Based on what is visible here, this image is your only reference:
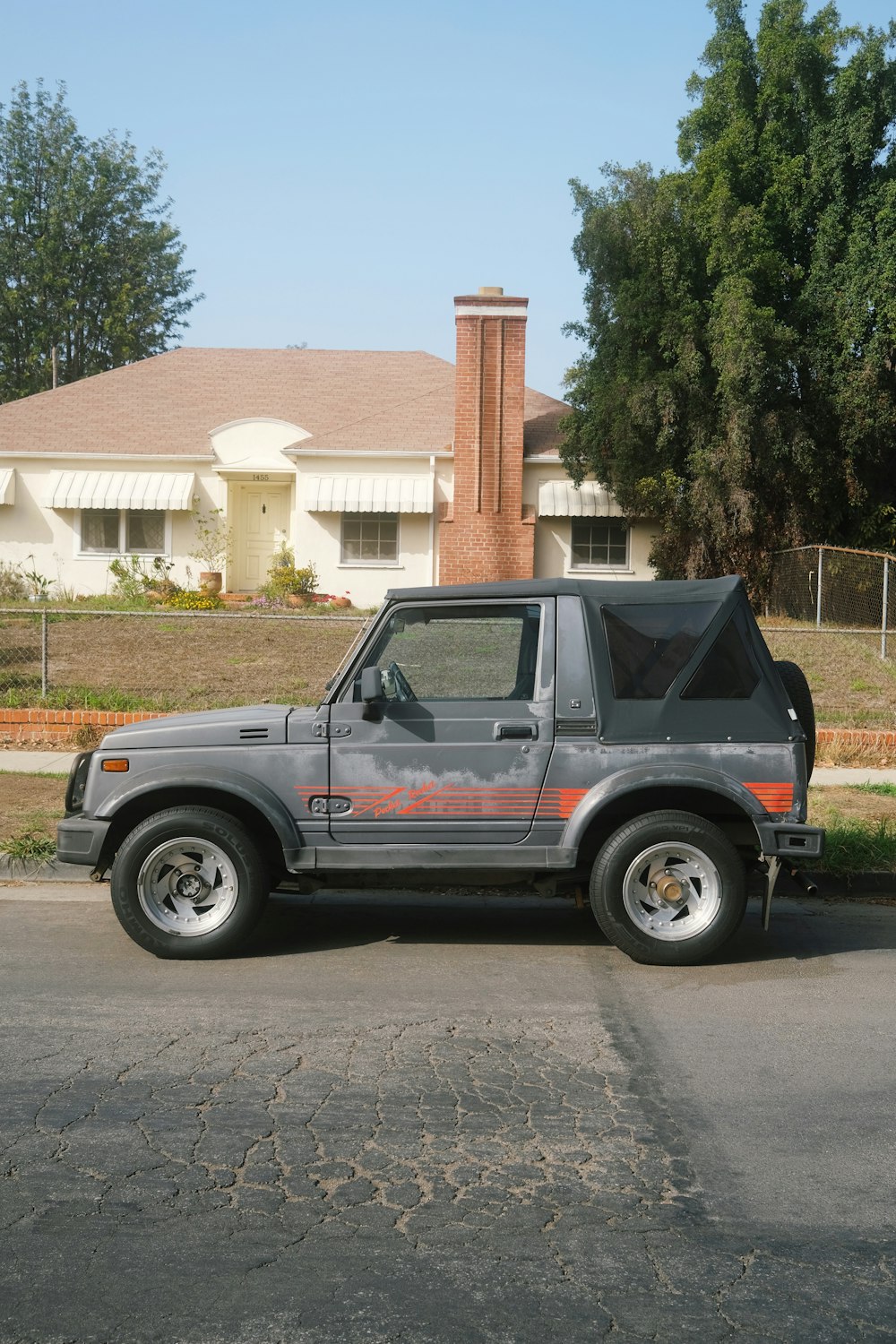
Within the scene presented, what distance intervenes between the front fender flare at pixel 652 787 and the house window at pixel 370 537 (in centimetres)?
1930

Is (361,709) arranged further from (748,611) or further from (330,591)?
(330,591)

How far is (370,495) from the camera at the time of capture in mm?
24562

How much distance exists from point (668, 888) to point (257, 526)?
21.0 m

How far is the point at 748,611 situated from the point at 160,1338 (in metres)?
4.65

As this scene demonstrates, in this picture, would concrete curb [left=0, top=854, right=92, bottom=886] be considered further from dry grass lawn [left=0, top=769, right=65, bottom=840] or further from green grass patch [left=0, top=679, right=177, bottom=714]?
green grass patch [left=0, top=679, right=177, bottom=714]

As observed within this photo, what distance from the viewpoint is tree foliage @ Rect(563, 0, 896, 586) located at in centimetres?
2200

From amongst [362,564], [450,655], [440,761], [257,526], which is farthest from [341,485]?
[440,761]

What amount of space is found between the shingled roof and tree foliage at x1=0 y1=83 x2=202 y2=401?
16537mm

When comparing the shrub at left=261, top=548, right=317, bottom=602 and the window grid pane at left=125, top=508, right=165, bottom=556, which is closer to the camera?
the shrub at left=261, top=548, right=317, bottom=602

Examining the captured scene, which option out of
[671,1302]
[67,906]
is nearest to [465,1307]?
[671,1302]

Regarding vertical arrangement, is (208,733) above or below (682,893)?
above

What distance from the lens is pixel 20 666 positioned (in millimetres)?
15320

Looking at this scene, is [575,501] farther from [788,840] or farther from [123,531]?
[788,840]

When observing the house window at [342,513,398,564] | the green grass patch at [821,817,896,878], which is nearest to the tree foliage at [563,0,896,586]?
the house window at [342,513,398,564]
